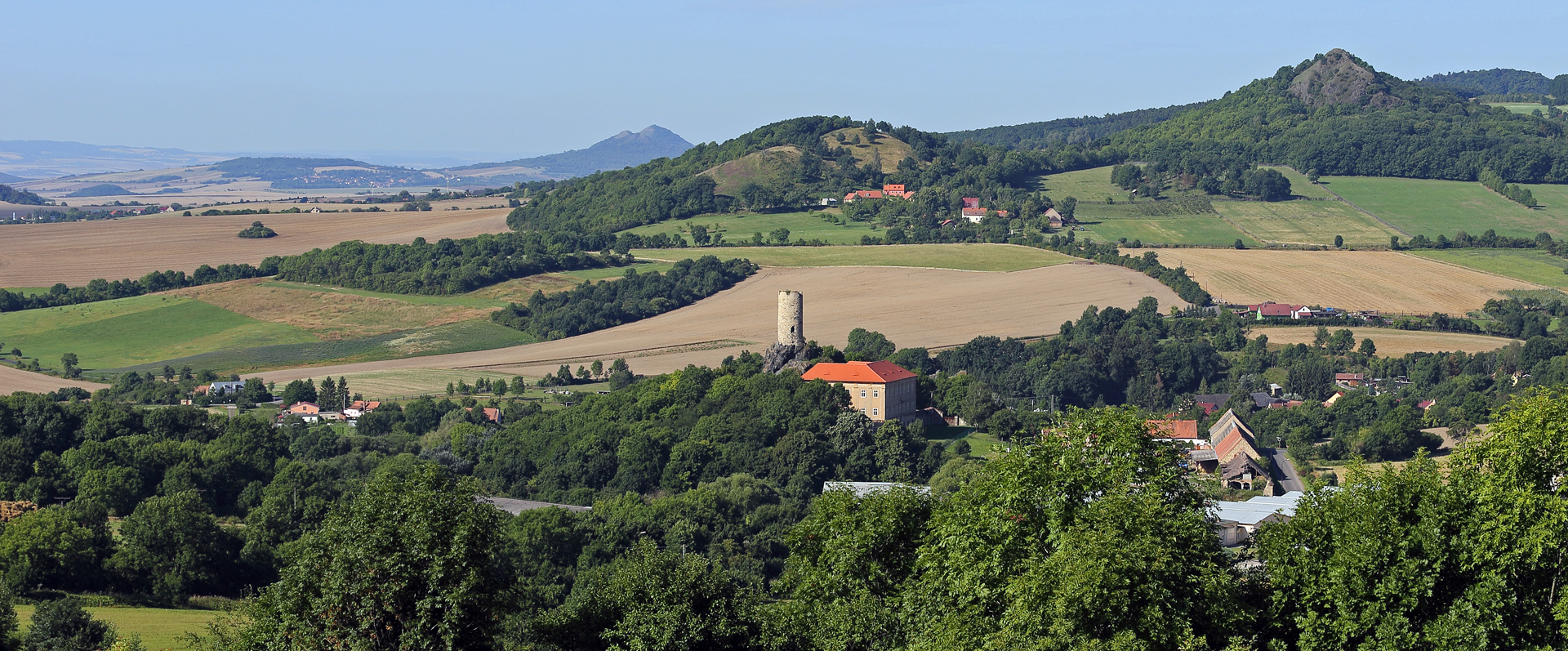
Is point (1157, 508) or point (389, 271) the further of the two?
point (389, 271)

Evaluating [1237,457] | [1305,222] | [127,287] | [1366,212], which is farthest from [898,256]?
[1237,457]

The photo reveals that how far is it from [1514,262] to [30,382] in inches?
4525

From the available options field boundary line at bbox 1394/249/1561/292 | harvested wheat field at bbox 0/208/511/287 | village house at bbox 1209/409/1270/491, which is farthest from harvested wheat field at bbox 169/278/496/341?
field boundary line at bbox 1394/249/1561/292

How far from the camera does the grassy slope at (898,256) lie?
445 ft

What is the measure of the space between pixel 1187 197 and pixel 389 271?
290 ft

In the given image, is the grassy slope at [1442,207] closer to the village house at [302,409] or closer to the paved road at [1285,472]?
the paved road at [1285,472]

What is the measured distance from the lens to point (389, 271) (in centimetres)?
13200

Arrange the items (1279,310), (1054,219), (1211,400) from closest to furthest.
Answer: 1. (1211,400)
2. (1279,310)
3. (1054,219)

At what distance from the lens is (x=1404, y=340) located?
107 m

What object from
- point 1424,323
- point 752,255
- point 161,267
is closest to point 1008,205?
point 752,255

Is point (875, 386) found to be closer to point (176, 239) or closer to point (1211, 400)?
point (1211, 400)

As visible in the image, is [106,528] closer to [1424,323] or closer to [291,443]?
[291,443]

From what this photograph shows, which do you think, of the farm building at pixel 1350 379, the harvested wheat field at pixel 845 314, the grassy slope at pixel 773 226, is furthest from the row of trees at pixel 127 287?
the farm building at pixel 1350 379

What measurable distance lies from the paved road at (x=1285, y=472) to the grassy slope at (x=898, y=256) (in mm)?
56628
